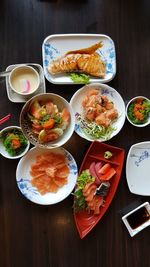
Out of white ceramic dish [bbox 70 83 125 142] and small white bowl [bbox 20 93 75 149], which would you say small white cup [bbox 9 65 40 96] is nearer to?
small white bowl [bbox 20 93 75 149]

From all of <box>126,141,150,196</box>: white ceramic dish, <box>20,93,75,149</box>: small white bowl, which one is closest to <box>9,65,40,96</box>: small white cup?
<box>20,93,75,149</box>: small white bowl

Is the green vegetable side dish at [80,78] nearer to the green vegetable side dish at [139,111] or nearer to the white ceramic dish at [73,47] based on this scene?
the white ceramic dish at [73,47]

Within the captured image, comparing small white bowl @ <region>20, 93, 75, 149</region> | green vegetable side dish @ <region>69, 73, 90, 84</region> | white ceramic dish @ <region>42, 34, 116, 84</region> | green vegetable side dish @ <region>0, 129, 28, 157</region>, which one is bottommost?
green vegetable side dish @ <region>0, 129, 28, 157</region>

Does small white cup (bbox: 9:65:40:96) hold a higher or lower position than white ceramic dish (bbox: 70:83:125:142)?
higher

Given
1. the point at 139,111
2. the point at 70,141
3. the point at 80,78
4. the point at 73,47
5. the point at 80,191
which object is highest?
the point at 73,47

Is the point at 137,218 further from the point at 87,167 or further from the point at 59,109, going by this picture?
the point at 59,109

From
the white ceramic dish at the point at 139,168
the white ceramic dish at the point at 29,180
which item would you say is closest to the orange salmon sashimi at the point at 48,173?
the white ceramic dish at the point at 29,180

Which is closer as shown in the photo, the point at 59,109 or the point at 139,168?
the point at 59,109

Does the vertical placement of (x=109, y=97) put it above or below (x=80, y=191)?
above

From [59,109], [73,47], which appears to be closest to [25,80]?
[59,109]
